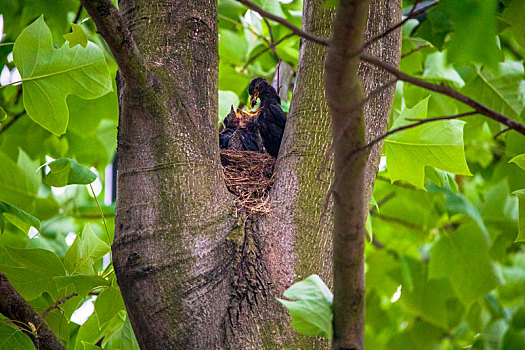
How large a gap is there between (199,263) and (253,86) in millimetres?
1711

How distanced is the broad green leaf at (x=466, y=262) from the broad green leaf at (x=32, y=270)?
1699 mm

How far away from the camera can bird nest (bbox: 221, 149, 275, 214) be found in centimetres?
151

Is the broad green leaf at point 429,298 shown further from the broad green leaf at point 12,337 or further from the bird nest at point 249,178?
the broad green leaf at point 12,337

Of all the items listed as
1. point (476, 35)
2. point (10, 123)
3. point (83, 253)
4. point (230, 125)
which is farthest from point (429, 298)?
point (10, 123)

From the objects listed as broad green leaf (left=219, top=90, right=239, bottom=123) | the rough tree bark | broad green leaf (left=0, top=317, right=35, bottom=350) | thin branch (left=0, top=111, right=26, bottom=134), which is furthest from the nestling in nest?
thin branch (left=0, top=111, right=26, bottom=134)

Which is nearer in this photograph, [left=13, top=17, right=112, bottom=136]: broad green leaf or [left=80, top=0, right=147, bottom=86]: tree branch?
[left=80, top=0, right=147, bottom=86]: tree branch

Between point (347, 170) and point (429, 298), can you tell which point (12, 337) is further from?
point (429, 298)

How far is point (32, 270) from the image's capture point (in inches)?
68.0

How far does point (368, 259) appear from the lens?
10.0 ft

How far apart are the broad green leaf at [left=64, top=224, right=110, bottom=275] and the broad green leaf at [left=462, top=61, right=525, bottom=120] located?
1879mm

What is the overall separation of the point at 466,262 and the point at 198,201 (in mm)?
1645

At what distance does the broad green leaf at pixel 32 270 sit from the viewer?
167 cm

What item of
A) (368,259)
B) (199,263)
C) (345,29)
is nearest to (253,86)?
(368,259)

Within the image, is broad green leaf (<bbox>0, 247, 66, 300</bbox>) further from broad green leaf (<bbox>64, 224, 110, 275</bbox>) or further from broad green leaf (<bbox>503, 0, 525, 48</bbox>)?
broad green leaf (<bbox>503, 0, 525, 48</bbox>)
